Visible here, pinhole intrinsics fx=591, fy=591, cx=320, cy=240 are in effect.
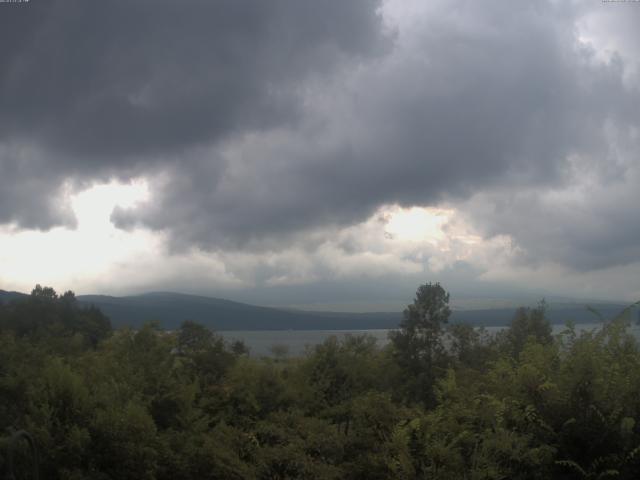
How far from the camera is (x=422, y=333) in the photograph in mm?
31250

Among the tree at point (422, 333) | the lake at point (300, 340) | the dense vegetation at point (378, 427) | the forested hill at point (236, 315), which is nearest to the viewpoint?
the dense vegetation at point (378, 427)

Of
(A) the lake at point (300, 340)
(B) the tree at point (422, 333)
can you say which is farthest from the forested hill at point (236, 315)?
(B) the tree at point (422, 333)

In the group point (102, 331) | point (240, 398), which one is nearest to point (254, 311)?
point (102, 331)

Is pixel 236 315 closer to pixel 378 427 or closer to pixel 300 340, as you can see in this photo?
pixel 300 340

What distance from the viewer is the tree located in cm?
3045

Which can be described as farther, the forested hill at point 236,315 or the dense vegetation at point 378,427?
the forested hill at point 236,315

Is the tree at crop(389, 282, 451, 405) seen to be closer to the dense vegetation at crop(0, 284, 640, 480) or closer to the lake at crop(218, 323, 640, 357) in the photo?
the lake at crop(218, 323, 640, 357)

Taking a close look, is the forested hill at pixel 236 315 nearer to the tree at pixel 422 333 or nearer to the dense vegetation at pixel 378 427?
the tree at pixel 422 333

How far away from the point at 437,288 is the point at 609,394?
23.0 m

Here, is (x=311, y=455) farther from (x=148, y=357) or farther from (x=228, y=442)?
(x=148, y=357)

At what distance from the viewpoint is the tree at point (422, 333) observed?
3045 centimetres

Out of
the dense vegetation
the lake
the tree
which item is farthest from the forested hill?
the dense vegetation

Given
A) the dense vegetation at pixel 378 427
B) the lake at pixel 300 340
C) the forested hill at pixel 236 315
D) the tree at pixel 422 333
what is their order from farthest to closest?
the forested hill at pixel 236 315 → the tree at pixel 422 333 → the lake at pixel 300 340 → the dense vegetation at pixel 378 427

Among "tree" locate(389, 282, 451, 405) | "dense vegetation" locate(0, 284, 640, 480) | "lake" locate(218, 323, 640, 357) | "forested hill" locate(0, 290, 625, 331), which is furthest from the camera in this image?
"forested hill" locate(0, 290, 625, 331)
